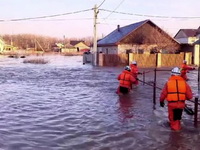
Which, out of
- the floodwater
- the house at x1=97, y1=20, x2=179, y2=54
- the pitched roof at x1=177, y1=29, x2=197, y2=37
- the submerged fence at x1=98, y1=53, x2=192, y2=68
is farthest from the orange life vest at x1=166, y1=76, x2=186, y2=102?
the pitched roof at x1=177, y1=29, x2=197, y2=37

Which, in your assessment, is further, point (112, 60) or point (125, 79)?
point (112, 60)

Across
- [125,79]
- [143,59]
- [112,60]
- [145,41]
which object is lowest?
[125,79]

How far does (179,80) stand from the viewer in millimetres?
8250

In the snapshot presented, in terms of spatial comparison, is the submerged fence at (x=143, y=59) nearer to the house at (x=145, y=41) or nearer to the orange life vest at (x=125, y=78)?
the house at (x=145, y=41)

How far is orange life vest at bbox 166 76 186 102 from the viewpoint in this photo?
8164 millimetres

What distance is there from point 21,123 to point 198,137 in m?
4.67

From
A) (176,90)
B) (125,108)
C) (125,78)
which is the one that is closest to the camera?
(176,90)

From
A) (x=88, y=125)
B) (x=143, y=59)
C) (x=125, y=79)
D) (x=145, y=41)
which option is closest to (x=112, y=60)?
(x=143, y=59)

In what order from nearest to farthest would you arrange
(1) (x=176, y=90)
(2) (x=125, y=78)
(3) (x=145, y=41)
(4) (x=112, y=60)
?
(1) (x=176, y=90) < (2) (x=125, y=78) < (4) (x=112, y=60) < (3) (x=145, y=41)

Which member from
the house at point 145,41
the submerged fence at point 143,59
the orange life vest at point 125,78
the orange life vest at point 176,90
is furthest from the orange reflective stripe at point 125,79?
the house at point 145,41

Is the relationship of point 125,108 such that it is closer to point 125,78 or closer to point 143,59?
point 125,78

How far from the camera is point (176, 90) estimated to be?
8.17 m

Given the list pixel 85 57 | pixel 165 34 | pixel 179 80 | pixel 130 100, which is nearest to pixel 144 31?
pixel 165 34

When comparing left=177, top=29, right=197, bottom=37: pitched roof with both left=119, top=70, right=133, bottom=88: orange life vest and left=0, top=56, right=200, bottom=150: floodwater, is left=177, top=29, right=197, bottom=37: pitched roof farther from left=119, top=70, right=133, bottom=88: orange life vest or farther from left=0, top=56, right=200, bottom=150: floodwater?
left=0, top=56, right=200, bottom=150: floodwater
